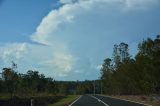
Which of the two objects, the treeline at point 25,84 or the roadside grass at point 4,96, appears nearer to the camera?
the roadside grass at point 4,96

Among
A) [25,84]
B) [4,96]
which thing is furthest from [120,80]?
[4,96]

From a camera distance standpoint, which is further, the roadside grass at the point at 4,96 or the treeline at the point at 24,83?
the treeline at the point at 24,83

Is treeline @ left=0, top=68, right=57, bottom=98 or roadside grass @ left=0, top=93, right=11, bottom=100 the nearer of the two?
roadside grass @ left=0, top=93, right=11, bottom=100

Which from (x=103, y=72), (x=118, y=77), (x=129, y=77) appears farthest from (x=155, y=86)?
(x=103, y=72)

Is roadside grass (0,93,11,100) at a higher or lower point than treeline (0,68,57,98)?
lower

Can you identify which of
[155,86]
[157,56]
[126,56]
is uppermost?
[126,56]

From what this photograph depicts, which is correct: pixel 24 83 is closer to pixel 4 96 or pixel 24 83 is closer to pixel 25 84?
pixel 25 84

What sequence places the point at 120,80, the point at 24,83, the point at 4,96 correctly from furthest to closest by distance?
the point at 120,80 < the point at 24,83 < the point at 4,96

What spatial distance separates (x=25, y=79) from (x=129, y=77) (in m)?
20.7

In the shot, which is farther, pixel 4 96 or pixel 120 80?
pixel 120 80

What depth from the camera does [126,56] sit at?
101875 mm

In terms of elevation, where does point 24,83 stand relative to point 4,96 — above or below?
above

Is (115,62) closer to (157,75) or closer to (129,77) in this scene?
(129,77)

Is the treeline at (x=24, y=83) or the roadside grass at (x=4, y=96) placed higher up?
the treeline at (x=24, y=83)
